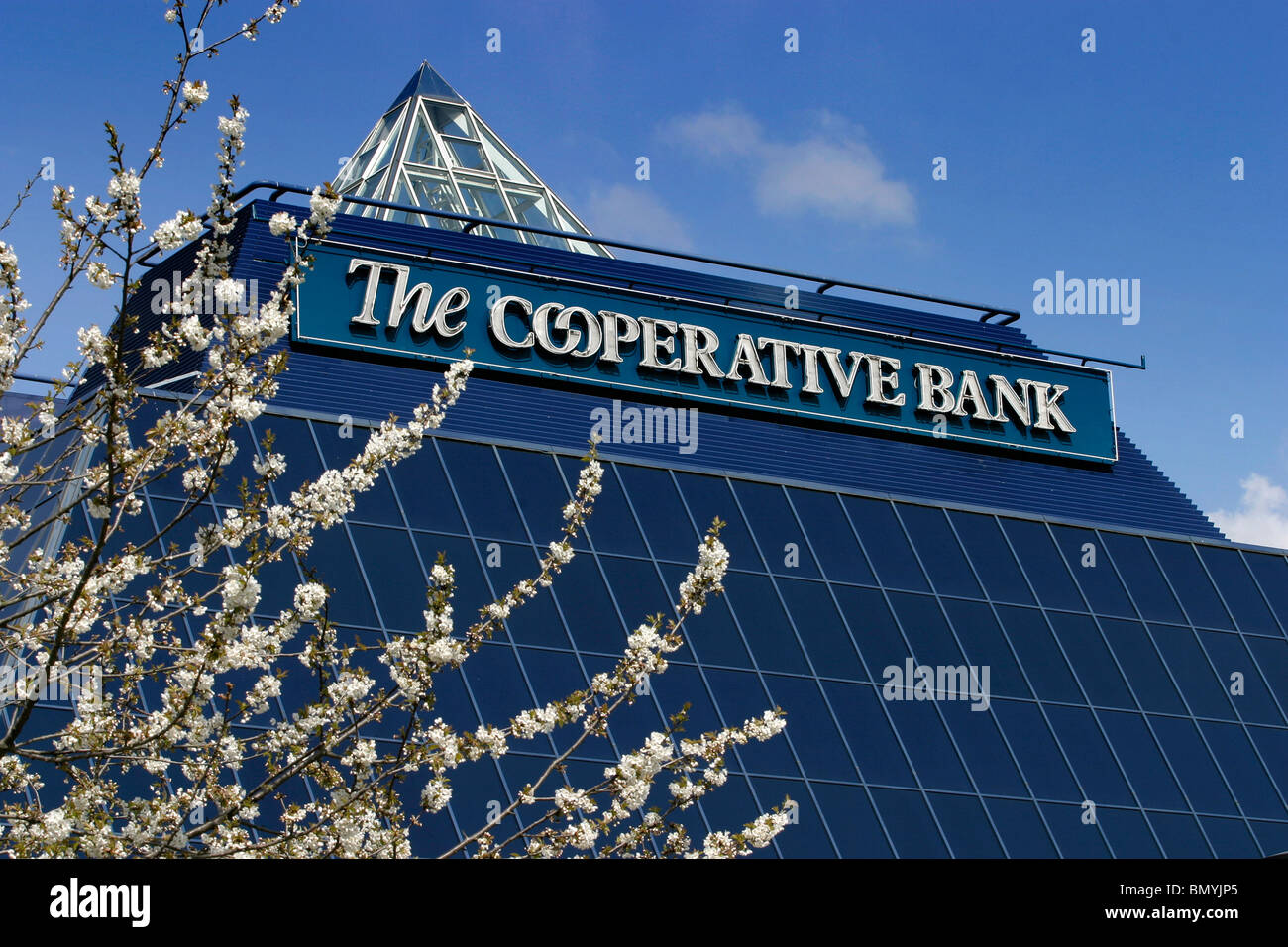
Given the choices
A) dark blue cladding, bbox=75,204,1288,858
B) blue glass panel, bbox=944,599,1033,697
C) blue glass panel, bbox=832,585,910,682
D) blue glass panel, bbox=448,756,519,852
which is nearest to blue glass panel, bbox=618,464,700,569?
dark blue cladding, bbox=75,204,1288,858

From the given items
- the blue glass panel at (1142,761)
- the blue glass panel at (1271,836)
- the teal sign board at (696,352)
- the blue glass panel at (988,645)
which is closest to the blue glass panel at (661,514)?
the teal sign board at (696,352)

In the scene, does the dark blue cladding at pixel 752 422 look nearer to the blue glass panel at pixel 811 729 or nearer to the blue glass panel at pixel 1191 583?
the blue glass panel at pixel 1191 583

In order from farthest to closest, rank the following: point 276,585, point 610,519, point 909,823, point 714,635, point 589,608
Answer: point 610,519
point 714,635
point 589,608
point 909,823
point 276,585

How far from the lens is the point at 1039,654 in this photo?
73.6ft

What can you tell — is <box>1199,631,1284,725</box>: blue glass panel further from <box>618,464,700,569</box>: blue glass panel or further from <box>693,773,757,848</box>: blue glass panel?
<box>693,773,757,848</box>: blue glass panel

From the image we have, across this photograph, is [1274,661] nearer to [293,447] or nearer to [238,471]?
[293,447]

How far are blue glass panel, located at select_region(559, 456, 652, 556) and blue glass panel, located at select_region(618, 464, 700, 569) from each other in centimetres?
10

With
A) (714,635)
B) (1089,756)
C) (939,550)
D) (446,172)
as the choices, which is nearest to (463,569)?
(714,635)

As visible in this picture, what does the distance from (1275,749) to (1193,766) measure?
1.96 metres

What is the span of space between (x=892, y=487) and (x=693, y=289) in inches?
210

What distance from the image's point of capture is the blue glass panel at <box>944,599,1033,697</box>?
71.3 ft

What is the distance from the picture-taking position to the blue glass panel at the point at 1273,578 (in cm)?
2550

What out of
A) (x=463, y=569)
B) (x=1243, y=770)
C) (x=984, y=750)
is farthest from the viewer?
(x=1243, y=770)
